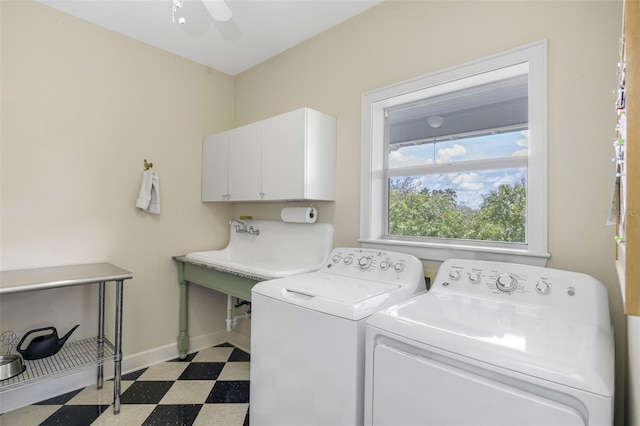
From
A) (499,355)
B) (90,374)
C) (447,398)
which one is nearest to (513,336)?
(499,355)

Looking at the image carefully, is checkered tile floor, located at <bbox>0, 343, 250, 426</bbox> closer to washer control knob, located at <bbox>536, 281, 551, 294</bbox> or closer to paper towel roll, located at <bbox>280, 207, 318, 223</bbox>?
paper towel roll, located at <bbox>280, 207, 318, 223</bbox>

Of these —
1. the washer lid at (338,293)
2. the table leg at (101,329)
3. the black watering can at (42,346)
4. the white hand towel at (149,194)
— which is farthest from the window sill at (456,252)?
the black watering can at (42,346)

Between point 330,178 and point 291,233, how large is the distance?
0.56 metres

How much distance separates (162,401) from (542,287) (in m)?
2.28

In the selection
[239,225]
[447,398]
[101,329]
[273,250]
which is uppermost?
[239,225]

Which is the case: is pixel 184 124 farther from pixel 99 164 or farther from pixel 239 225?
pixel 239 225

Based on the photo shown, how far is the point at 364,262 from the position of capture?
1.92m

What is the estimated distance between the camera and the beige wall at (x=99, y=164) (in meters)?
2.11

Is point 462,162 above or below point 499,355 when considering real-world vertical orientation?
above

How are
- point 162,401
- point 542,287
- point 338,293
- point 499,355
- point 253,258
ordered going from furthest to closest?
point 253,258 < point 162,401 < point 338,293 < point 542,287 < point 499,355

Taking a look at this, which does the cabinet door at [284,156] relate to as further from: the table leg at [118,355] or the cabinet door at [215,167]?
the table leg at [118,355]

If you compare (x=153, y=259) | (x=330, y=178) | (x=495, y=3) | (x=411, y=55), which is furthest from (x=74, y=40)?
(x=495, y=3)

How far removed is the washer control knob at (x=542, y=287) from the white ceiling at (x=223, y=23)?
6.26ft

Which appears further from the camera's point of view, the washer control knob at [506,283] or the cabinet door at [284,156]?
the cabinet door at [284,156]
